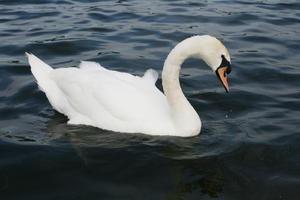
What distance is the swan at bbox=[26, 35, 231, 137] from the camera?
5.76m

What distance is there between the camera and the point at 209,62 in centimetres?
580

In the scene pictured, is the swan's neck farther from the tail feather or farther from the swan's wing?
the tail feather

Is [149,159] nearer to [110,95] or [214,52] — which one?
[110,95]

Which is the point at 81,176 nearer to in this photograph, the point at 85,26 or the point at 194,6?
the point at 85,26

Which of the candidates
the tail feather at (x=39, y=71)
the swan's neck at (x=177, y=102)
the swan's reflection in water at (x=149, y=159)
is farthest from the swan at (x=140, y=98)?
the tail feather at (x=39, y=71)

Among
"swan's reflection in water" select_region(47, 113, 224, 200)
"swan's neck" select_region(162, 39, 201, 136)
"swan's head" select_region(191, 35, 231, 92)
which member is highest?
"swan's head" select_region(191, 35, 231, 92)

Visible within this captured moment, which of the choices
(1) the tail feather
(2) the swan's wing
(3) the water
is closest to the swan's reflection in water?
(3) the water

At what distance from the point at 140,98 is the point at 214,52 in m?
1.22

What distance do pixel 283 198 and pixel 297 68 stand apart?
14.7 feet

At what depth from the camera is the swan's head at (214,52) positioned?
18.5ft

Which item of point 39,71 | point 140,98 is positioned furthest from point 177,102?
point 39,71

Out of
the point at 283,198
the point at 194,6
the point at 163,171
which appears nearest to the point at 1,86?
the point at 163,171

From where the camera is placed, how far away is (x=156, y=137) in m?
6.09

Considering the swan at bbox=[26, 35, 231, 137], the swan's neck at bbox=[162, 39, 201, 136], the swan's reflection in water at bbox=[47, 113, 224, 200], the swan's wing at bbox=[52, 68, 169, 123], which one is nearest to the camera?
the swan's reflection in water at bbox=[47, 113, 224, 200]
